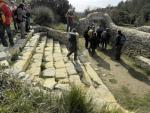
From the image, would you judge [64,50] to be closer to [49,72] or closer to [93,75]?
[93,75]

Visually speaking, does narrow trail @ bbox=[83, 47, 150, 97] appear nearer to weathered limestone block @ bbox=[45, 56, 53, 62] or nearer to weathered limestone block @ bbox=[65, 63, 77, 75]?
weathered limestone block @ bbox=[65, 63, 77, 75]

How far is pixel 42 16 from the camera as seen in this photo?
852 inches

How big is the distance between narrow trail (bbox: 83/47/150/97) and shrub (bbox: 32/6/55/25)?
688cm

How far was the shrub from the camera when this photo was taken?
848 inches

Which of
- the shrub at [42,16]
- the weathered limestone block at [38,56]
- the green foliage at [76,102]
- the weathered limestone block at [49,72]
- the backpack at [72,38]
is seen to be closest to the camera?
the green foliage at [76,102]

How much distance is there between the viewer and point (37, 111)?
464 centimetres

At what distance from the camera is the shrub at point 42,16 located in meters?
21.5

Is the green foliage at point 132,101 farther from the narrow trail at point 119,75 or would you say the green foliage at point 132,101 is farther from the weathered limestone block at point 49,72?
the weathered limestone block at point 49,72

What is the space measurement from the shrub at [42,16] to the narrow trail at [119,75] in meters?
6.88

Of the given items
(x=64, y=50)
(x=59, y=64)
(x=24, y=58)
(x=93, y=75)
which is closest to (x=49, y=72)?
(x=24, y=58)

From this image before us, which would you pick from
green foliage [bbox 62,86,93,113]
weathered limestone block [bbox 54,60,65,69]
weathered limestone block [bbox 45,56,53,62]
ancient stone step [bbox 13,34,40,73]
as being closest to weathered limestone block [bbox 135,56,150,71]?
Answer: weathered limestone block [bbox 54,60,65,69]

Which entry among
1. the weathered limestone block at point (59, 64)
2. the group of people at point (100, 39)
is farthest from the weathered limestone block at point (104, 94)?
the group of people at point (100, 39)

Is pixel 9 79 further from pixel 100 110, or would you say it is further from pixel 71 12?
pixel 71 12

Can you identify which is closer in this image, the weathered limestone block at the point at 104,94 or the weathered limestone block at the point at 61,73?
the weathered limestone block at the point at 104,94
